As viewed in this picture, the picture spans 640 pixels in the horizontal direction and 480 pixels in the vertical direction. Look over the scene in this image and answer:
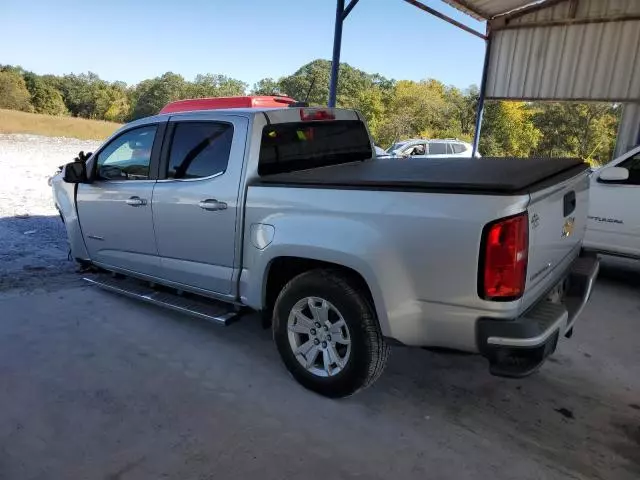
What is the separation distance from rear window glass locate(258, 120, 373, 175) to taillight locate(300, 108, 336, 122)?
38 mm

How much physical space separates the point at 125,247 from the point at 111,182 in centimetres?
59

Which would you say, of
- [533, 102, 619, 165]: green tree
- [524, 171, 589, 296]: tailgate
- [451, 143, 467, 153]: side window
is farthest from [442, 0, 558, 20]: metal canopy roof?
[533, 102, 619, 165]: green tree

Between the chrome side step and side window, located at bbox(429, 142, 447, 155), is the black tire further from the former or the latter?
side window, located at bbox(429, 142, 447, 155)

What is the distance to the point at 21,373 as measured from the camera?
10.2 feet

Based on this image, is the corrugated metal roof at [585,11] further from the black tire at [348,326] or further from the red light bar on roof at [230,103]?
the black tire at [348,326]

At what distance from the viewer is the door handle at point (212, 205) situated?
322 cm

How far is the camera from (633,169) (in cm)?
516

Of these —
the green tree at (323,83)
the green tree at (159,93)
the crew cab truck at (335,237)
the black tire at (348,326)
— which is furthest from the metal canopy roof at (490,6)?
the green tree at (159,93)

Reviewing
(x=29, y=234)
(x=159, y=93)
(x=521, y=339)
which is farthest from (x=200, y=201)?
(x=159, y=93)

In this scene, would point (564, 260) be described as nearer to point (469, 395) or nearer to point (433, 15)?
point (469, 395)

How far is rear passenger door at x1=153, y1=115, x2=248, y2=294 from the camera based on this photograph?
3.23 m

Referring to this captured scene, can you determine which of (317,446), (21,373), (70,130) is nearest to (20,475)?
(21,373)

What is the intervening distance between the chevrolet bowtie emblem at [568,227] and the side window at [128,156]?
10.2ft

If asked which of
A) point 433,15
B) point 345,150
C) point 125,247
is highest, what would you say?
point 433,15
